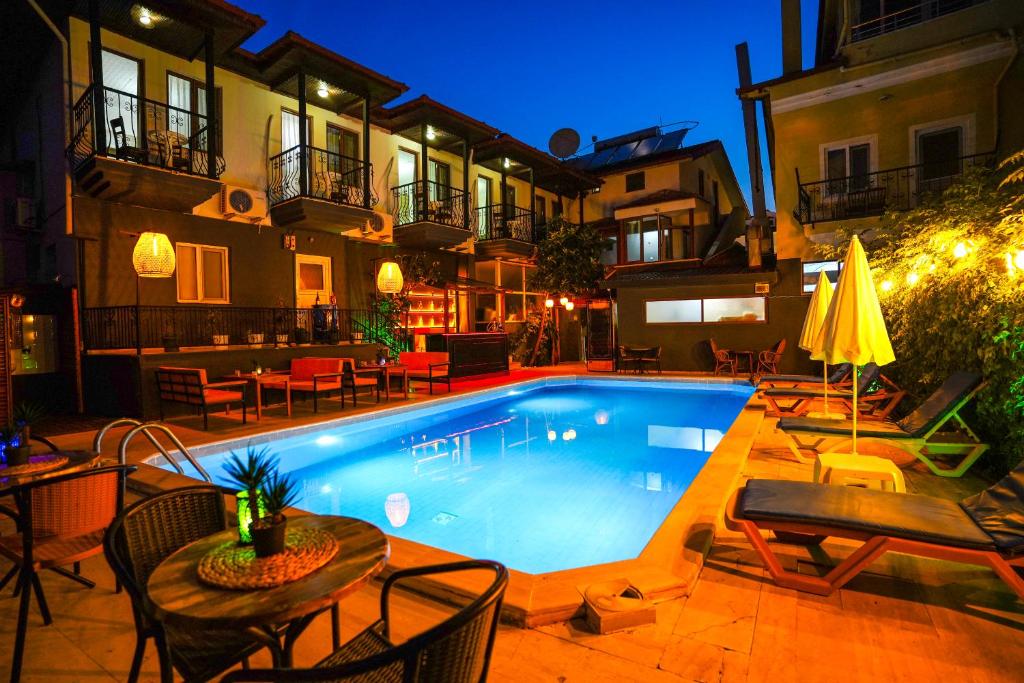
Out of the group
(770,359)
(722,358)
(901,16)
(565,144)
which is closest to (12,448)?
(722,358)

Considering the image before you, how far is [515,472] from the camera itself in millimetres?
6500

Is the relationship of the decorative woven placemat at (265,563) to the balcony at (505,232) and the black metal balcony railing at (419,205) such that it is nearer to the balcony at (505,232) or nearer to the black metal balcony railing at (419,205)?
the black metal balcony railing at (419,205)

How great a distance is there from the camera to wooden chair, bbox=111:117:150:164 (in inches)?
324

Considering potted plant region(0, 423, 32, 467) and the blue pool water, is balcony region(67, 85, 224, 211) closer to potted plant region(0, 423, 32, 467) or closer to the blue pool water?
the blue pool water

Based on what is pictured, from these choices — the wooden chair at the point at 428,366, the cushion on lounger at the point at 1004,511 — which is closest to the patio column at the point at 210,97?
the wooden chair at the point at 428,366

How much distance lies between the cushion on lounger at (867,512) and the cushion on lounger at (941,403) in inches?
78.6

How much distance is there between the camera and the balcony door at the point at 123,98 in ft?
29.1

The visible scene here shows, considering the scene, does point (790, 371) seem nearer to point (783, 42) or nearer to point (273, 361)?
point (783, 42)

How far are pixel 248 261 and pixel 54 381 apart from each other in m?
3.94

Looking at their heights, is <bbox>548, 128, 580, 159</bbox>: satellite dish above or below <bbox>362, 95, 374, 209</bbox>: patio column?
above

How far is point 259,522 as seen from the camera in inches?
69.5

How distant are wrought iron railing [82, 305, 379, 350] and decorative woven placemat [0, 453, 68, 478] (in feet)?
19.5

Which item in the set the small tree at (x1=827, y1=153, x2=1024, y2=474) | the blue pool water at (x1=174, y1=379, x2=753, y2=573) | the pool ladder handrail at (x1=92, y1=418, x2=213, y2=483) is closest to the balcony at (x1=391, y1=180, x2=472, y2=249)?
the blue pool water at (x1=174, y1=379, x2=753, y2=573)

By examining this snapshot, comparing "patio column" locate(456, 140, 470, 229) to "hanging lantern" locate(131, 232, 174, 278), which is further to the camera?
"patio column" locate(456, 140, 470, 229)
